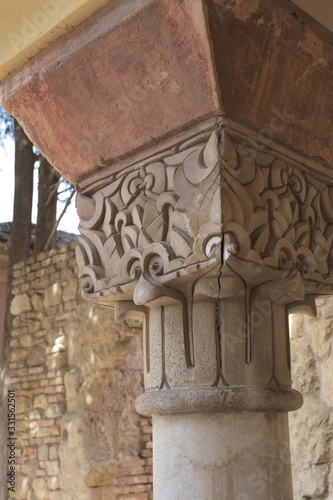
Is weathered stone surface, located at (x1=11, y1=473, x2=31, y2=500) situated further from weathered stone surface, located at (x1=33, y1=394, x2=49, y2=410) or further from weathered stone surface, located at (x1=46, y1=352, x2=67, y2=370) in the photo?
weathered stone surface, located at (x1=46, y1=352, x2=67, y2=370)

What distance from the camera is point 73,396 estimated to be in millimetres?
5012

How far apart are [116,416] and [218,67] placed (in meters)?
4.09

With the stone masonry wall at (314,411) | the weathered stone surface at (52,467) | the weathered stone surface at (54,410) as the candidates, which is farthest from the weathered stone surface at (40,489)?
the stone masonry wall at (314,411)

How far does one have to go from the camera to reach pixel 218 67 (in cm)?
143

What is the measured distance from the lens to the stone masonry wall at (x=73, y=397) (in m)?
4.82

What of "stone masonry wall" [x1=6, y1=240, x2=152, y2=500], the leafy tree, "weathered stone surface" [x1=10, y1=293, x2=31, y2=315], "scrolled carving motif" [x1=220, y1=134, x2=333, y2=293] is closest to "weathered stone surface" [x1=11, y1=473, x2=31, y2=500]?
"stone masonry wall" [x1=6, y1=240, x2=152, y2=500]

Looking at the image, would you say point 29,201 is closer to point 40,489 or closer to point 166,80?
point 40,489

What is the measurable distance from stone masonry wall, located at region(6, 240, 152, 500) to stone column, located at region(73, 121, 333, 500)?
319cm

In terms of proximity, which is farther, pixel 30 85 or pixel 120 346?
pixel 120 346

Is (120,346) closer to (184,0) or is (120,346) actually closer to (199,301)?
(199,301)

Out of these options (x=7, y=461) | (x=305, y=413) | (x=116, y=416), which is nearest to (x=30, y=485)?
(x=7, y=461)

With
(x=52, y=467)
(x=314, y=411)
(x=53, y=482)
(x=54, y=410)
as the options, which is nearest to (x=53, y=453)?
(x=52, y=467)

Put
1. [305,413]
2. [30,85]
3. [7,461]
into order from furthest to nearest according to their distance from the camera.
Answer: [7,461]
[305,413]
[30,85]

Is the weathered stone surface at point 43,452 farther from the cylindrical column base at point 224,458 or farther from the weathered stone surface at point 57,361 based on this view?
the cylindrical column base at point 224,458
